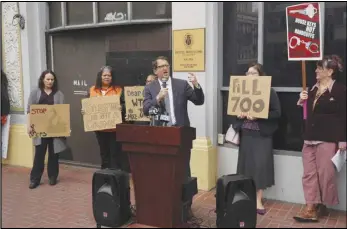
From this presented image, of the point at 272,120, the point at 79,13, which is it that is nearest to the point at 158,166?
the point at 272,120

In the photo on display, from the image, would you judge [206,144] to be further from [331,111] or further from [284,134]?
[331,111]

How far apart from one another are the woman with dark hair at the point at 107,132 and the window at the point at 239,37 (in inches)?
63.6

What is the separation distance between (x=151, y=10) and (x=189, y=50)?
42.9 inches

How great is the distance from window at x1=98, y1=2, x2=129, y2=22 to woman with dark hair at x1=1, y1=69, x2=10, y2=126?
7.24 ft

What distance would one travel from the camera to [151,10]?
6.37m

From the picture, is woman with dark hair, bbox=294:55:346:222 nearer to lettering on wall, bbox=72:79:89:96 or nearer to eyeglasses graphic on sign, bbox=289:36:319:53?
eyeglasses graphic on sign, bbox=289:36:319:53

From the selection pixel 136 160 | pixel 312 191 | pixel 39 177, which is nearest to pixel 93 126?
A: pixel 39 177

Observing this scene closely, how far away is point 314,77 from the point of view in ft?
16.6

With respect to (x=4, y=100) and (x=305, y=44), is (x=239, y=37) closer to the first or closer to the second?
(x=305, y=44)

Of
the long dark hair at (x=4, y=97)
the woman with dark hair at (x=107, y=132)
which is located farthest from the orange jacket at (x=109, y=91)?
the long dark hair at (x=4, y=97)

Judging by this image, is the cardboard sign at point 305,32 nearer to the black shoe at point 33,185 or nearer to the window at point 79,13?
the window at point 79,13

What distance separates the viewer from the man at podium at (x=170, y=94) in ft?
14.7

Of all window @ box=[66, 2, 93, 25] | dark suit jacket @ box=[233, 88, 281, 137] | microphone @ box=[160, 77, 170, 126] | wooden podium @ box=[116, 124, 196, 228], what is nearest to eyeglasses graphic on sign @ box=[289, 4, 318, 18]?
dark suit jacket @ box=[233, 88, 281, 137]

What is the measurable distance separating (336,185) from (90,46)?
4.55m
